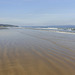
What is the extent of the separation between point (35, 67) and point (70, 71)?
1259 millimetres

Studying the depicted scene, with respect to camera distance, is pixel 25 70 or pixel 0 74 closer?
pixel 0 74

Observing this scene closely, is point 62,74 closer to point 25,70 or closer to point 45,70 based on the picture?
point 45,70

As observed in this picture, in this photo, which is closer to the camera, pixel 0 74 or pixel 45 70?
pixel 0 74

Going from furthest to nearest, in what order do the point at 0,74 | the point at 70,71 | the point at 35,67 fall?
the point at 35,67 → the point at 70,71 → the point at 0,74

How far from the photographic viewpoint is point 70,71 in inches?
123

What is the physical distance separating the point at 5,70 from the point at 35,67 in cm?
108

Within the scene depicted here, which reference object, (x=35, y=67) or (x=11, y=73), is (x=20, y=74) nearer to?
(x=11, y=73)

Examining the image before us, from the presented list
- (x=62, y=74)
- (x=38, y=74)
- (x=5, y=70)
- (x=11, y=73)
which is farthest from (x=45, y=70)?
(x=5, y=70)

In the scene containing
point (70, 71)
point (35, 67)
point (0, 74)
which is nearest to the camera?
point (0, 74)

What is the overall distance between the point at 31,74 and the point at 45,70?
532mm

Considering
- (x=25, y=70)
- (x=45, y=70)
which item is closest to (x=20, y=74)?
(x=25, y=70)

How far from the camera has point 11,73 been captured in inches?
118

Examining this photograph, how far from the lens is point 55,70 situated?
10.5 feet

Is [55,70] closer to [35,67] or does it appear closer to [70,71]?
[70,71]
